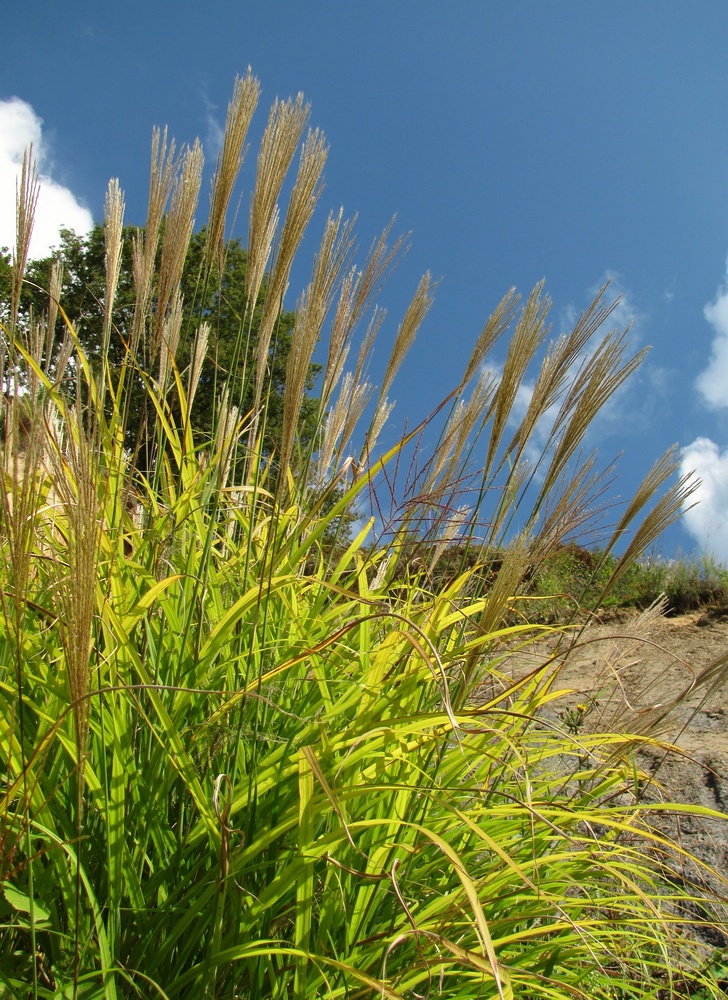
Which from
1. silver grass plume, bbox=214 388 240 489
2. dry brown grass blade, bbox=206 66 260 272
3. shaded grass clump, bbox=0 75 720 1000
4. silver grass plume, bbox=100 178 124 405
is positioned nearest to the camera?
shaded grass clump, bbox=0 75 720 1000

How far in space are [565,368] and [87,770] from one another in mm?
1378

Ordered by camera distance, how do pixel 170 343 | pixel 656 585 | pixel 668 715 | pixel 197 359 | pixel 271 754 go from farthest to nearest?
pixel 656 585
pixel 668 715
pixel 170 343
pixel 197 359
pixel 271 754

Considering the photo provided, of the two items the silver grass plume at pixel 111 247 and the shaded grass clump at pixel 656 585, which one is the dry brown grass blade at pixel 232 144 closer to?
the silver grass plume at pixel 111 247

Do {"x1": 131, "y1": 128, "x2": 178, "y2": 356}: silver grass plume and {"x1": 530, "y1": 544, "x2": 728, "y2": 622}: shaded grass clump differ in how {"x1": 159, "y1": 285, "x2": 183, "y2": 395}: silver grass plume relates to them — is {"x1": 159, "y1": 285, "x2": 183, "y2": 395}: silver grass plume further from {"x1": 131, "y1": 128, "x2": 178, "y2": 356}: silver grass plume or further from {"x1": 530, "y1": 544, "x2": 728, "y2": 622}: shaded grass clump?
{"x1": 530, "y1": 544, "x2": 728, "y2": 622}: shaded grass clump

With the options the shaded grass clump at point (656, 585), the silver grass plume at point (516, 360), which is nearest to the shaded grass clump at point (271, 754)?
the silver grass plume at point (516, 360)

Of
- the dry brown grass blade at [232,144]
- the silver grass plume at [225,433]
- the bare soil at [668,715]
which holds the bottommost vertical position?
the bare soil at [668,715]

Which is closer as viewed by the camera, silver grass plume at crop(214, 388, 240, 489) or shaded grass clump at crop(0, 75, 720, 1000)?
shaded grass clump at crop(0, 75, 720, 1000)

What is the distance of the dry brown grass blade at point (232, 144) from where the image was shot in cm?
157

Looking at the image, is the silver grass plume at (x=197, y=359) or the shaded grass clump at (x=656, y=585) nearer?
the silver grass plume at (x=197, y=359)

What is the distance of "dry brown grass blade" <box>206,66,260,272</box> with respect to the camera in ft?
5.15

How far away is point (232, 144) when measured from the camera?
159 cm

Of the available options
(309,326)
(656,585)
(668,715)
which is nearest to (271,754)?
(309,326)

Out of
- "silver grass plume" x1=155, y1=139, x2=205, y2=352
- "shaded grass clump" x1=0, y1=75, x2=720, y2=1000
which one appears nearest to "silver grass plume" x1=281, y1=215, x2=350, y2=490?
"shaded grass clump" x1=0, y1=75, x2=720, y2=1000

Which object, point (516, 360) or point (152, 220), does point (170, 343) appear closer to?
point (152, 220)
